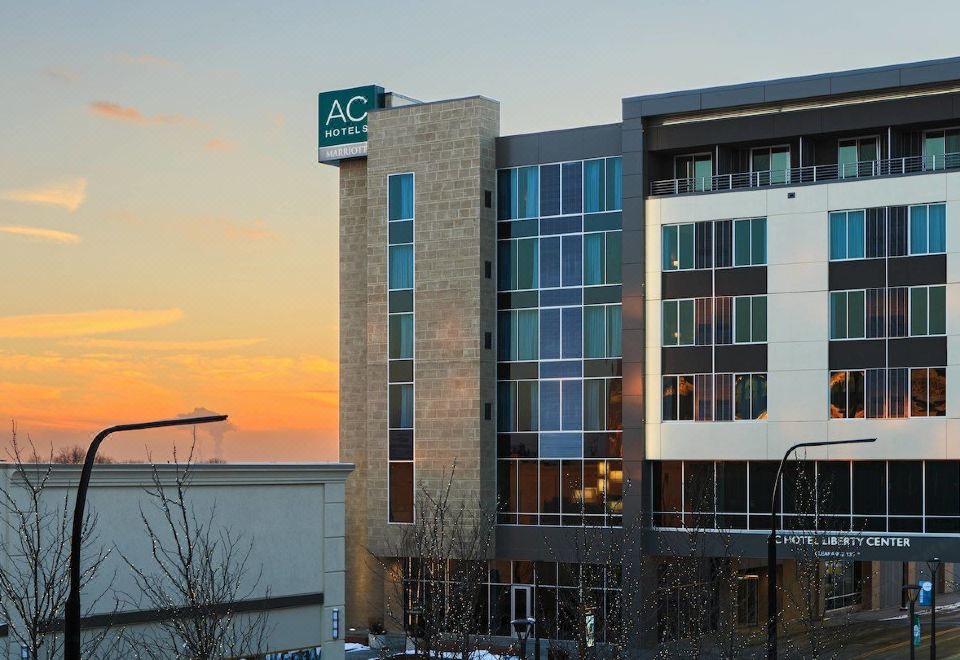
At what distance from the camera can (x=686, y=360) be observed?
2756 inches

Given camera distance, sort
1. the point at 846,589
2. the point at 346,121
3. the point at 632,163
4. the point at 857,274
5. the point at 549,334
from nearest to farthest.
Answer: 1. the point at 857,274
2. the point at 632,163
3. the point at 549,334
4. the point at 346,121
5. the point at 846,589

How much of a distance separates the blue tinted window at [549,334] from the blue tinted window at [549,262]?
143cm

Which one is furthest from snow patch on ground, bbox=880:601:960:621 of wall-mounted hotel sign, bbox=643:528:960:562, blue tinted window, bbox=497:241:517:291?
blue tinted window, bbox=497:241:517:291

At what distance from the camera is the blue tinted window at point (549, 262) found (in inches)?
2886

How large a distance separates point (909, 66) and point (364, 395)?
111ft

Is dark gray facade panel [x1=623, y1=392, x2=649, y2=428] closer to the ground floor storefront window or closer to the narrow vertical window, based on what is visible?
the narrow vertical window

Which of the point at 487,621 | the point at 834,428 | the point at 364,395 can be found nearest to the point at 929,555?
the point at 834,428

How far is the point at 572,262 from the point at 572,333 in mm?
3591

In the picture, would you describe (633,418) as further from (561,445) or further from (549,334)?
(549,334)

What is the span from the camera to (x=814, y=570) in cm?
5925

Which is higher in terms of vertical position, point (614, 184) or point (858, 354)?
point (614, 184)

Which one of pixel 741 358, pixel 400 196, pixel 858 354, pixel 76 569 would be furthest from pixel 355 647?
pixel 76 569

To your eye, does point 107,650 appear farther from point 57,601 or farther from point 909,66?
point 909,66

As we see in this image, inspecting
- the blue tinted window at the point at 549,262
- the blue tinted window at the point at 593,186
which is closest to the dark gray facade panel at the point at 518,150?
the blue tinted window at the point at 593,186
